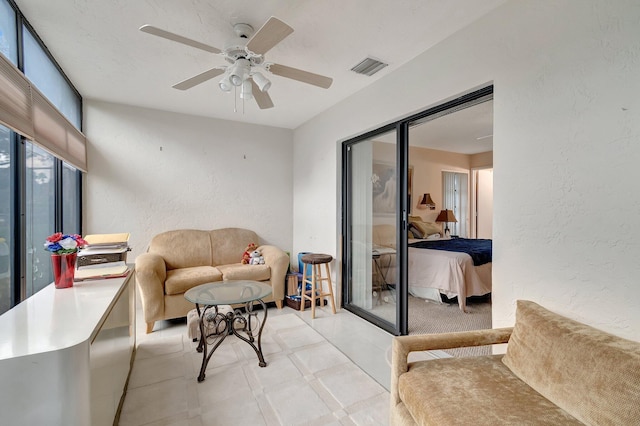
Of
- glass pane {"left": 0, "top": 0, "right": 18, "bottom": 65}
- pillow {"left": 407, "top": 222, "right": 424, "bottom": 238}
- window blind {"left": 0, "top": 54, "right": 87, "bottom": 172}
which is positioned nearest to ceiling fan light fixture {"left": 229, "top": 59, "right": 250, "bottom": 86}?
window blind {"left": 0, "top": 54, "right": 87, "bottom": 172}

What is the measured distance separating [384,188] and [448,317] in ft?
5.31

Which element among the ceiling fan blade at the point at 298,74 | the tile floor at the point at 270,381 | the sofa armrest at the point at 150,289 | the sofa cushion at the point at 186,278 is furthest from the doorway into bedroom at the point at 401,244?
the sofa armrest at the point at 150,289

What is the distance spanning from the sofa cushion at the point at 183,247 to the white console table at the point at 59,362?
2.06m

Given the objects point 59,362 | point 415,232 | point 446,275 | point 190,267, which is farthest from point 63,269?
point 415,232

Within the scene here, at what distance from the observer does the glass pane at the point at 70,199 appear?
9.32ft

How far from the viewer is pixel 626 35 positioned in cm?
129

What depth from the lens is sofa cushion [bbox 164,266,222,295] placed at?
117 inches

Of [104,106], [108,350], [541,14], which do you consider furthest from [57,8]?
[541,14]

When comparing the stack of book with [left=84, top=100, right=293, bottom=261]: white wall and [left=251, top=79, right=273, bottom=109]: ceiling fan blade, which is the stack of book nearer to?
[left=251, top=79, right=273, bottom=109]: ceiling fan blade

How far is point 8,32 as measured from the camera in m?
1.76

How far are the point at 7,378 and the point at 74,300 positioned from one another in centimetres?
65

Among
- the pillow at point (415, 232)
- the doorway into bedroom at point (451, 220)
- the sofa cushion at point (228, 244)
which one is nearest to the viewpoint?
the doorway into bedroom at point (451, 220)

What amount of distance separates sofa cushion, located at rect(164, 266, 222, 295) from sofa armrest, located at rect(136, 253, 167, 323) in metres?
0.10

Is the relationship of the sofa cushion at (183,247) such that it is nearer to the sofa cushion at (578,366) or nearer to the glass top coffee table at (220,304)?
the glass top coffee table at (220,304)
